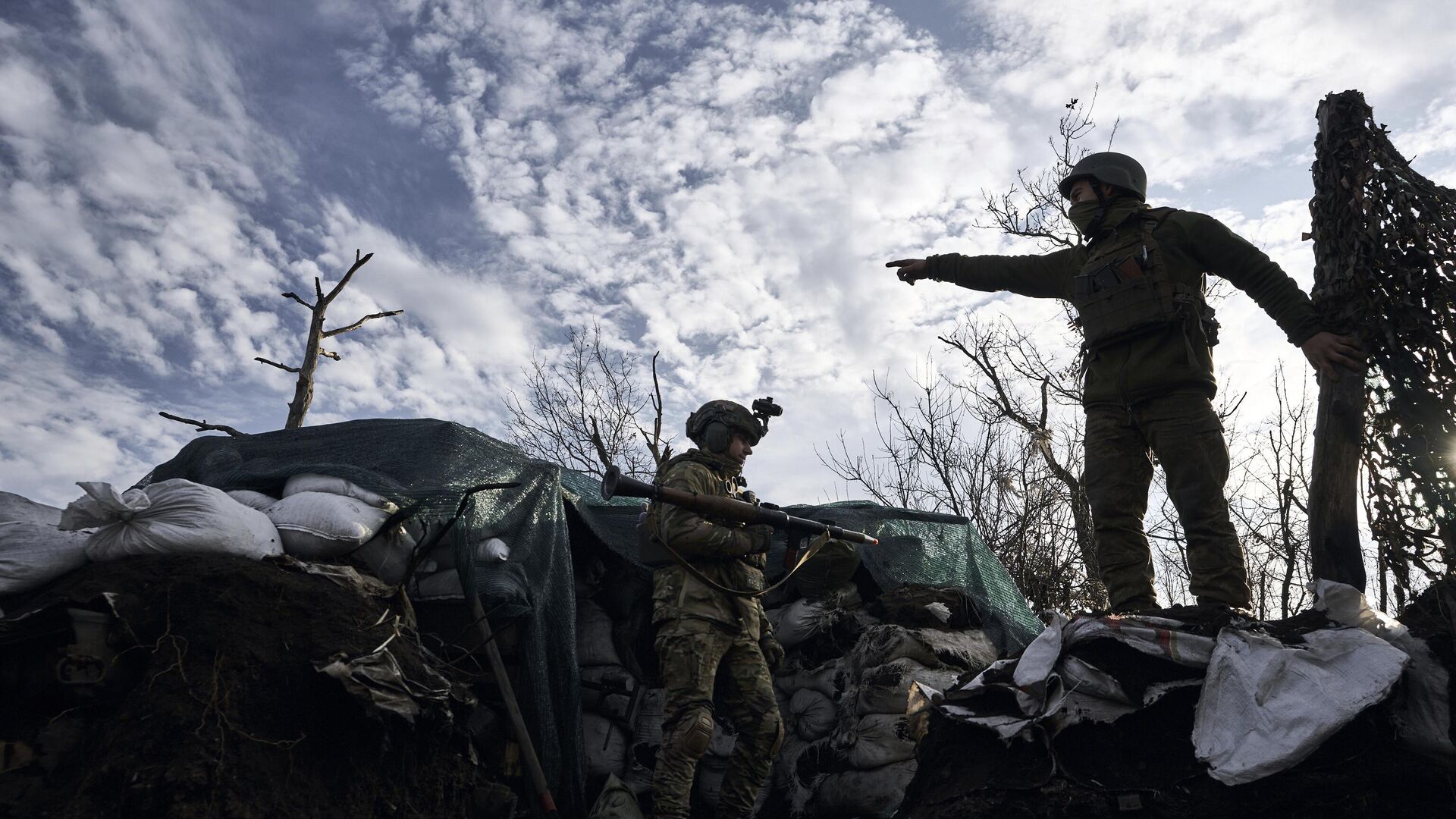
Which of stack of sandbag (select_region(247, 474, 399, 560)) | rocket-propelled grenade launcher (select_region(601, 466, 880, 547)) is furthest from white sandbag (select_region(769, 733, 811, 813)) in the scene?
stack of sandbag (select_region(247, 474, 399, 560))

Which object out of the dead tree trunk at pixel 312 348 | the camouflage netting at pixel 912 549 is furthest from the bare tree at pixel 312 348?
the camouflage netting at pixel 912 549

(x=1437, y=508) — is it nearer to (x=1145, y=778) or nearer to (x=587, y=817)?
(x=1145, y=778)

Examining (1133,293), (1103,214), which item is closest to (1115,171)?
(1103,214)

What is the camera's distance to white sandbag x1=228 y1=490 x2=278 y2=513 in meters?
4.33

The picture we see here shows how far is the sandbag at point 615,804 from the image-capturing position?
4305 mm

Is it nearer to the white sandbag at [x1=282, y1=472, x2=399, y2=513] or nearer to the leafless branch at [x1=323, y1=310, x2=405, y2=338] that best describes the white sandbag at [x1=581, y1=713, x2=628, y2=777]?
the white sandbag at [x1=282, y1=472, x2=399, y2=513]

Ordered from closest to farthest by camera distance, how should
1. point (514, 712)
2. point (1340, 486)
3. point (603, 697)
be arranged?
point (1340, 486) < point (514, 712) < point (603, 697)

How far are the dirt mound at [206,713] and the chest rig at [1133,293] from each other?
2.94m

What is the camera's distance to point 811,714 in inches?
196

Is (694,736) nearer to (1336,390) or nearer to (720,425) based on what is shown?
(720,425)

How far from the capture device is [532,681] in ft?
14.5

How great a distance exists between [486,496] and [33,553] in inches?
77.7

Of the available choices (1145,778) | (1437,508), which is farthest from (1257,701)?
(1437,508)

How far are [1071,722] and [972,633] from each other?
113 inches
